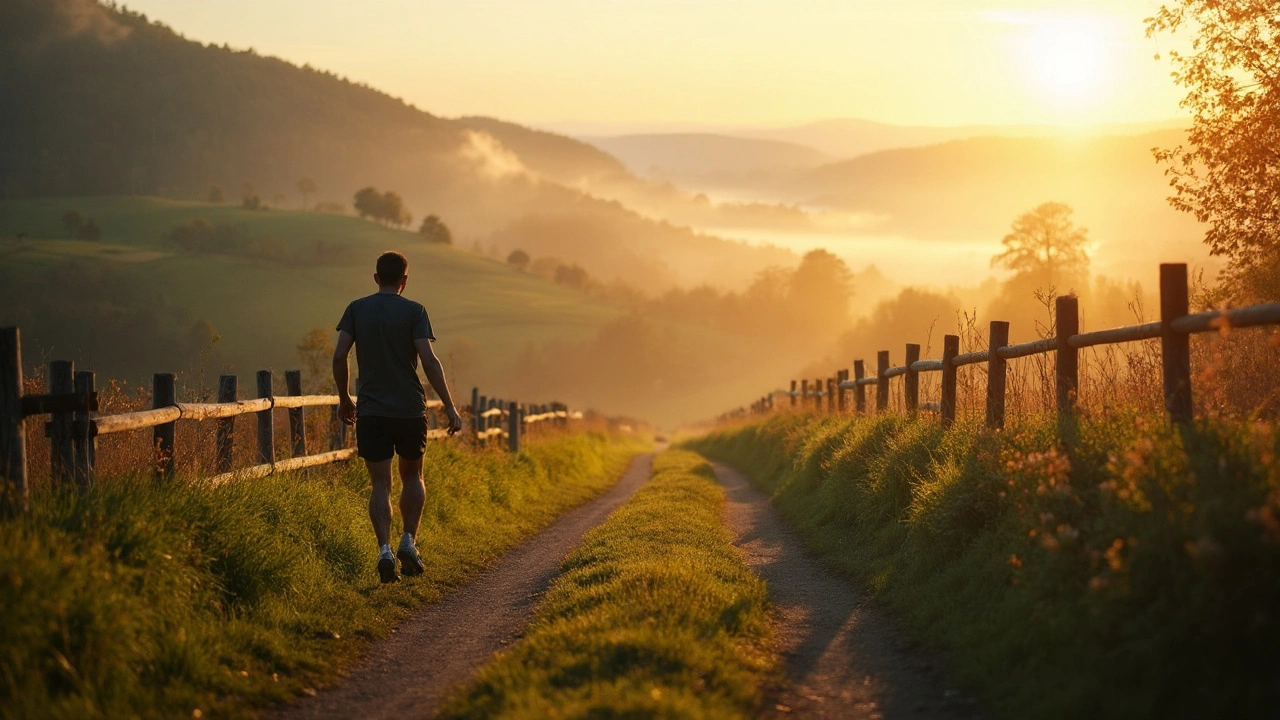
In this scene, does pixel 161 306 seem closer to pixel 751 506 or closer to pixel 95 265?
pixel 95 265

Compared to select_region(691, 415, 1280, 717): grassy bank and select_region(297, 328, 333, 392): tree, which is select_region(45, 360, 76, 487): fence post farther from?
select_region(297, 328, 333, 392): tree

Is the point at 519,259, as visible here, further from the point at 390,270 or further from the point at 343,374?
the point at 343,374

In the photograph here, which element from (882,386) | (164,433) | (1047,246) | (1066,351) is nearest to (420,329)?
(164,433)

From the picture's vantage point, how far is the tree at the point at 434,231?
130m

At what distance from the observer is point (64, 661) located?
4.54 metres

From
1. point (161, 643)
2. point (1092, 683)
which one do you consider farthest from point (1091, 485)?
point (161, 643)

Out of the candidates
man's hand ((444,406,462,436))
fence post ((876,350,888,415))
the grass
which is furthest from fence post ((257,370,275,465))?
fence post ((876,350,888,415))

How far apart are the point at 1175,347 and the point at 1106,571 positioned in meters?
2.09

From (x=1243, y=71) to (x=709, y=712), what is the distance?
16474mm

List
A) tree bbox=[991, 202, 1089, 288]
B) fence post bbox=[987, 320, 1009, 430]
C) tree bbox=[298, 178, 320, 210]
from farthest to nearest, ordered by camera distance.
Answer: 1. tree bbox=[298, 178, 320, 210]
2. tree bbox=[991, 202, 1089, 288]
3. fence post bbox=[987, 320, 1009, 430]

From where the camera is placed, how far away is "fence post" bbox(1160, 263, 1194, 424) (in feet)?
→ 19.8

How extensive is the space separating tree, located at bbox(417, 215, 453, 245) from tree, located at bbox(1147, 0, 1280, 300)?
11842 centimetres

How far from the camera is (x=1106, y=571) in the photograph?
479cm

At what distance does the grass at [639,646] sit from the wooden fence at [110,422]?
2987mm
